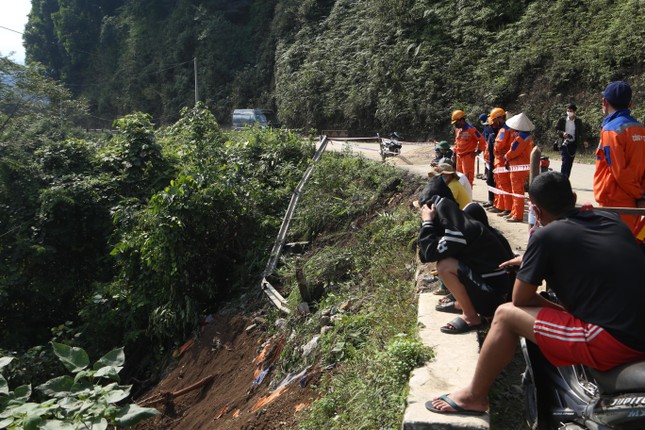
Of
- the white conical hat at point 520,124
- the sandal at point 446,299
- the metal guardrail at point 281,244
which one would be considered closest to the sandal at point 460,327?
the sandal at point 446,299

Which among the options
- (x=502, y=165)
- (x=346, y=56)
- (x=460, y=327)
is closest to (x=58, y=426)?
(x=460, y=327)

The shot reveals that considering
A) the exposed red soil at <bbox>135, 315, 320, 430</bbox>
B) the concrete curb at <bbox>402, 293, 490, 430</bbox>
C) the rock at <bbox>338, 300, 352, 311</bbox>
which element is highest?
the concrete curb at <bbox>402, 293, 490, 430</bbox>

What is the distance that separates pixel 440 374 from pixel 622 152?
2.62 m

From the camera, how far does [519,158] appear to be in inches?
321

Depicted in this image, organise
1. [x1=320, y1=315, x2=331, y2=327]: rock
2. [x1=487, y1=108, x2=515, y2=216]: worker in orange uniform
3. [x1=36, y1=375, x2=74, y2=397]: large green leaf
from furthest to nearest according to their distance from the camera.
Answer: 1. [x1=487, y1=108, x2=515, y2=216]: worker in orange uniform
2. [x1=320, y1=315, x2=331, y2=327]: rock
3. [x1=36, y1=375, x2=74, y2=397]: large green leaf

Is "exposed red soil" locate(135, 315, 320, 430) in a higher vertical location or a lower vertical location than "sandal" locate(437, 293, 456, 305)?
lower

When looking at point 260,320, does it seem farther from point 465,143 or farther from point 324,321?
point 465,143

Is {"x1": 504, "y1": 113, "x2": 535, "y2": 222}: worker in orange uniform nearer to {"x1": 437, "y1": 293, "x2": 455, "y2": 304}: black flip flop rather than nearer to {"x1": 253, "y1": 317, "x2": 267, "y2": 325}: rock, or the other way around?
{"x1": 437, "y1": 293, "x2": 455, "y2": 304}: black flip flop

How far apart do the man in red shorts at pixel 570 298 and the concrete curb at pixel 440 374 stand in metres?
0.09

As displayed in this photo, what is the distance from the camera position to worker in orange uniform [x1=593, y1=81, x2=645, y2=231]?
14.5 ft

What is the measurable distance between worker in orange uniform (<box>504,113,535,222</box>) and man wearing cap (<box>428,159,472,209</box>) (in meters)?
2.90

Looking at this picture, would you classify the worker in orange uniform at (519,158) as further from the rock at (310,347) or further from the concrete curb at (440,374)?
the concrete curb at (440,374)

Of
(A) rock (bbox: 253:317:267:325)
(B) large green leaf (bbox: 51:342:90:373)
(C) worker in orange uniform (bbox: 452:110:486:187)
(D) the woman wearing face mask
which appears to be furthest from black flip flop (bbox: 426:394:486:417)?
(D) the woman wearing face mask

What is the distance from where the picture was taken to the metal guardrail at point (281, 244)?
820 cm
